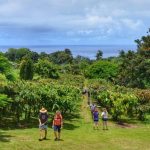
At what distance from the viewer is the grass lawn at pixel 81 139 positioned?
2577cm

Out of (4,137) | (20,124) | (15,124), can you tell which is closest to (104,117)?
(20,124)

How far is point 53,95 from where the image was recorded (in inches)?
1377

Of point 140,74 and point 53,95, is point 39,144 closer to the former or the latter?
point 53,95

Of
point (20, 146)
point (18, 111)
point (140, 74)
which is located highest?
point (140, 74)

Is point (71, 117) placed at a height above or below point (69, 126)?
above

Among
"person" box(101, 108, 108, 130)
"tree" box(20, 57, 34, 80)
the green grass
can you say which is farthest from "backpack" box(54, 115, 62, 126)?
"tree" box(20, 57, 34, 80)

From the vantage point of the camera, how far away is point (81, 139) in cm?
2903

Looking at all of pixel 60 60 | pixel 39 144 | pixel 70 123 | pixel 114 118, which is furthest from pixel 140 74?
pixel 60 60

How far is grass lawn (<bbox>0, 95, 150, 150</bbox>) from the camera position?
25.8 m

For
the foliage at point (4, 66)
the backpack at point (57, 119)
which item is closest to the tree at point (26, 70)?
the foliage at point (4, 66)

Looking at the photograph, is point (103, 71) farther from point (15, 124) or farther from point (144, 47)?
point (15, 124)

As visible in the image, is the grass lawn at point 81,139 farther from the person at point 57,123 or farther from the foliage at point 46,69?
the foliage at point 46,69

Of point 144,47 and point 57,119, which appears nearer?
point 57,119

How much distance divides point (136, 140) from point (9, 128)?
379 inches
